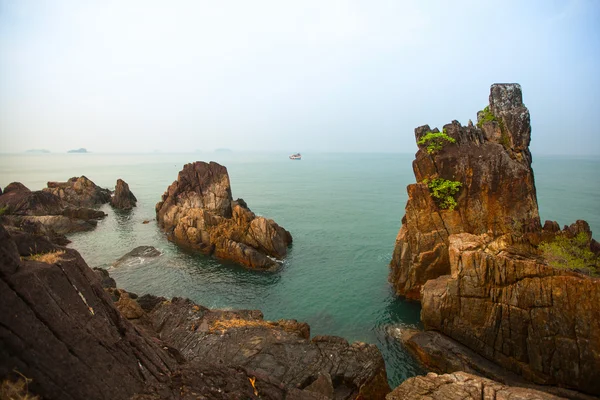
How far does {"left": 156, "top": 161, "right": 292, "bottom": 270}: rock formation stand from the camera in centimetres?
4284

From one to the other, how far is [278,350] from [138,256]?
1310 inches

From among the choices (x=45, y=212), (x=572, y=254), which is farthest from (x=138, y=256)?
(x=572, y=254)

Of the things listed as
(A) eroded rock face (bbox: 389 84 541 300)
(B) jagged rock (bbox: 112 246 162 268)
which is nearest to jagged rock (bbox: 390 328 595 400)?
(A) eroded rock face (bbox: 389 84 541 300)

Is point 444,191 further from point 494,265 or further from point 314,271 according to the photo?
point 314,271

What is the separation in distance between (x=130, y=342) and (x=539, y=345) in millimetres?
23293

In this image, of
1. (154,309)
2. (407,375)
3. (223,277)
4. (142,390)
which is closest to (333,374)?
(407,375)

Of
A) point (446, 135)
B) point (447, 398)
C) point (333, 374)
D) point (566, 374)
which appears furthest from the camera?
point (446, 135)

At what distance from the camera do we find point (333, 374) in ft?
57.7

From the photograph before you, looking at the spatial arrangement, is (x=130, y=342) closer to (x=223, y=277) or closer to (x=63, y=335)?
(x=63, y=335)

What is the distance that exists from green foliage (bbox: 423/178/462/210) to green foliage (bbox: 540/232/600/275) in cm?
783

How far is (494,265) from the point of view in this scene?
73.5 feet

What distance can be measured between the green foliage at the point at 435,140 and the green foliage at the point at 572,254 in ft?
38.7

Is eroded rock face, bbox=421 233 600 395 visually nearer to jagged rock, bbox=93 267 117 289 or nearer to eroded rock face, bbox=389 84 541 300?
eroded rock face, bbox=389 84 541 300

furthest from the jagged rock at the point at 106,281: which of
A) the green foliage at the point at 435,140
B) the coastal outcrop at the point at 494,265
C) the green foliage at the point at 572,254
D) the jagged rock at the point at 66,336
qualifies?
the green foliage at the point at 572,254
